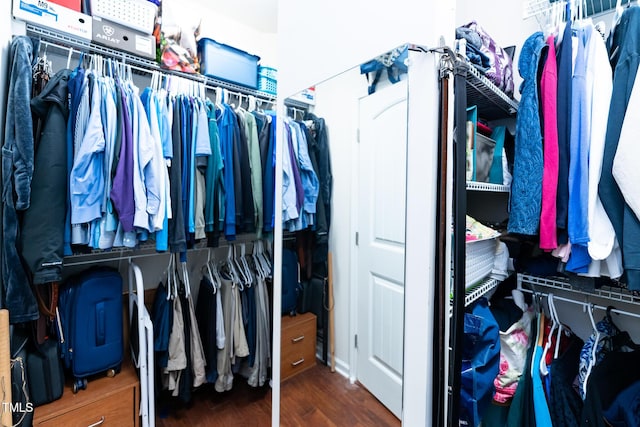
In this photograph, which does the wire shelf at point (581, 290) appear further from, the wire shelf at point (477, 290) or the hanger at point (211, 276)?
the hanger at point (211, 276)

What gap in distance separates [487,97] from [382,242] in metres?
0.77

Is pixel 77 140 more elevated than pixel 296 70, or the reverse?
pixel 296 70

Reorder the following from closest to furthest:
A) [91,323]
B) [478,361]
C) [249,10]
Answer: [478,361] < [91,323] < [249,10]

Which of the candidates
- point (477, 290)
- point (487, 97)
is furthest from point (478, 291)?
point (487, 97)

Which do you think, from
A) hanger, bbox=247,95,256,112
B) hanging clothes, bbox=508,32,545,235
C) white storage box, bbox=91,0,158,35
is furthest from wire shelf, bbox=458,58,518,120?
white storage box, bbox=91,0,158,35

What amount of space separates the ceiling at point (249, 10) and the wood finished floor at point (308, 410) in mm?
2276

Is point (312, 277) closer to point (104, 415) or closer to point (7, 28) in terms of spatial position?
point (104, 415)

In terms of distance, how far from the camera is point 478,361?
1.02 m

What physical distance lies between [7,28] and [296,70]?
47.1 inches

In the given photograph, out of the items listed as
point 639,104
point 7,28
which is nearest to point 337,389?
point 639,104

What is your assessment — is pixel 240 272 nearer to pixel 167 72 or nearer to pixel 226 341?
pixel 226 341

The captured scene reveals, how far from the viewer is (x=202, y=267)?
2031 mm

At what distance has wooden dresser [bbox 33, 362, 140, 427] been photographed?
49.4 inches

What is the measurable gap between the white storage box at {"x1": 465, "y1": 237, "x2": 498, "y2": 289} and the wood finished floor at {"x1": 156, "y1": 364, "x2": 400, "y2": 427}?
518 millimetres
